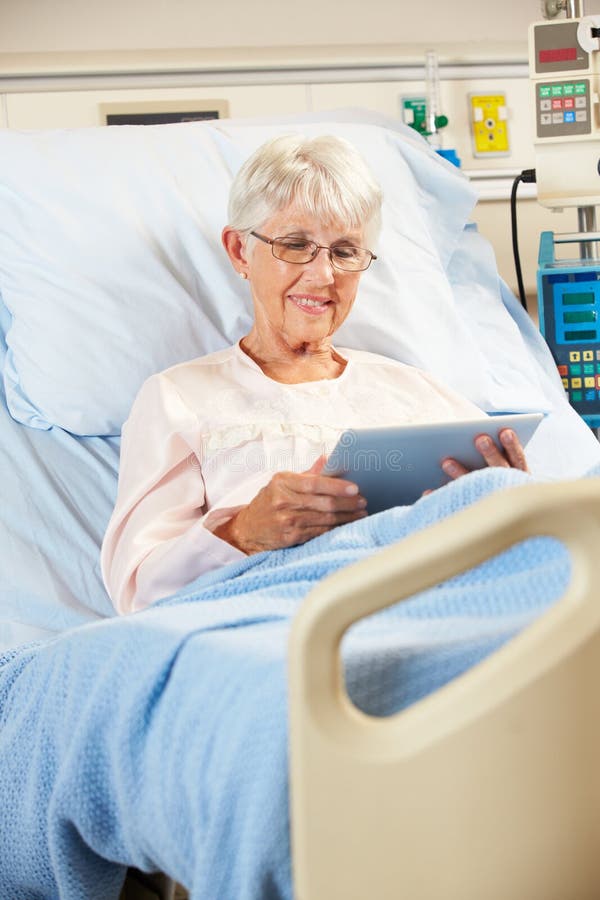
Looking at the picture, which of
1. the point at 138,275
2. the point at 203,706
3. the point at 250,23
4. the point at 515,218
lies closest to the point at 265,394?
the point at 138,275

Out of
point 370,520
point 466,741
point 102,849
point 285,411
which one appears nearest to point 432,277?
point 285,411

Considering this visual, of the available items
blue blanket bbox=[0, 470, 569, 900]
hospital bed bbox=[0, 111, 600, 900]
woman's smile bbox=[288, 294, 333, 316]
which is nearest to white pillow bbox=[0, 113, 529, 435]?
hospital bed bbox=[0, 111, 600, 900]

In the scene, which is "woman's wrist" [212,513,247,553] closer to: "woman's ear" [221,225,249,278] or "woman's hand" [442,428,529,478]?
"woman's hand" [442,428,529,478]

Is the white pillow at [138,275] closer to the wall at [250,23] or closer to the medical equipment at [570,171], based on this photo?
the medical equipment at [570,171]

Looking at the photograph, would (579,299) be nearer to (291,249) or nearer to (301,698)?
(291,249)

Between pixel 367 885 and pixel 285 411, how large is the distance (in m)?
1.05

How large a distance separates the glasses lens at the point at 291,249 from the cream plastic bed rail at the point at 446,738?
1.09 metres

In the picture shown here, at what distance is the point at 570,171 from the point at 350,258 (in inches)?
35.6

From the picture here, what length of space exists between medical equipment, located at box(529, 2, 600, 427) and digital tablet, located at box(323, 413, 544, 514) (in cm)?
108

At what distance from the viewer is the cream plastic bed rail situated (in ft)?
2.75

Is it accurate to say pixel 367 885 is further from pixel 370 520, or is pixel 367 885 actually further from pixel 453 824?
pixel 370 520

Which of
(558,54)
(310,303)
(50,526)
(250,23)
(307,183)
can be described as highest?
(250,23)

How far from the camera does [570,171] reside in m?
2.61

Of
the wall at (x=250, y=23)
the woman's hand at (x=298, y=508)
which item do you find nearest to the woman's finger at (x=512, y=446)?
the woman's hand at (x=298, y=508)
